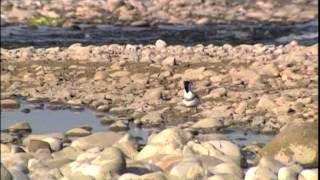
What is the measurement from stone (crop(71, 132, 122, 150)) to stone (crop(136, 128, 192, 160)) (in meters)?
0.76

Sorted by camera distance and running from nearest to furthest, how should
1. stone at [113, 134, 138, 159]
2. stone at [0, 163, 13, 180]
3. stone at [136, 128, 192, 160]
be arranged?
1. stone at [0, 163, 13, 180]
2. stone at [136, 128, 192, 160]
3. stone at [113, 134, 138, 159]

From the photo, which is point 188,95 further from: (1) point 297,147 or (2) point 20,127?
(1) point 297,147

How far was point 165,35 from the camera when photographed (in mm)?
21766

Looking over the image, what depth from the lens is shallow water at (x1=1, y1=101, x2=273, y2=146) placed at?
10695 mm

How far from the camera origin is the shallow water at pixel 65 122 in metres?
10.7

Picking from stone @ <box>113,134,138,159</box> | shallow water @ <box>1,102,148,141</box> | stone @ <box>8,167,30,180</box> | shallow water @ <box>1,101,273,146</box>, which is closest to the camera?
stone @ <box>8,167,30,180</box>

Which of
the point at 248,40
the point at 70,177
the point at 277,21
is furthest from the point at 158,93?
the point at 277,21

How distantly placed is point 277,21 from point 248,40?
4602 mm

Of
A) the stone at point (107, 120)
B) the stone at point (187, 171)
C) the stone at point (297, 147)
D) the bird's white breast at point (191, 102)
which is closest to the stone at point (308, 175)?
the stone at point (187, 171)

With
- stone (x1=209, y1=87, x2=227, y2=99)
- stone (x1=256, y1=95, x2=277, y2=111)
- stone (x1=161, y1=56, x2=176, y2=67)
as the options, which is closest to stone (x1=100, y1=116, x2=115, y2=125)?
stone (x1=209, y1=87, x2=227, y2=99)

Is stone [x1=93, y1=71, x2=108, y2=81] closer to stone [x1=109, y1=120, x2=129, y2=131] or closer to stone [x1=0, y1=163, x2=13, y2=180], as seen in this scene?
stone [x1=109, y1=120, x2=129, y2=131]

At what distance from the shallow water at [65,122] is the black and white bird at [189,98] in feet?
3.43

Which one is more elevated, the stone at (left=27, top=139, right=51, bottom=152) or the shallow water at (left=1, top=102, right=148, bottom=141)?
the stone at (left=27, top=139, right=51, bottom=152)

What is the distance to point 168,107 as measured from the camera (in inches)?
485
